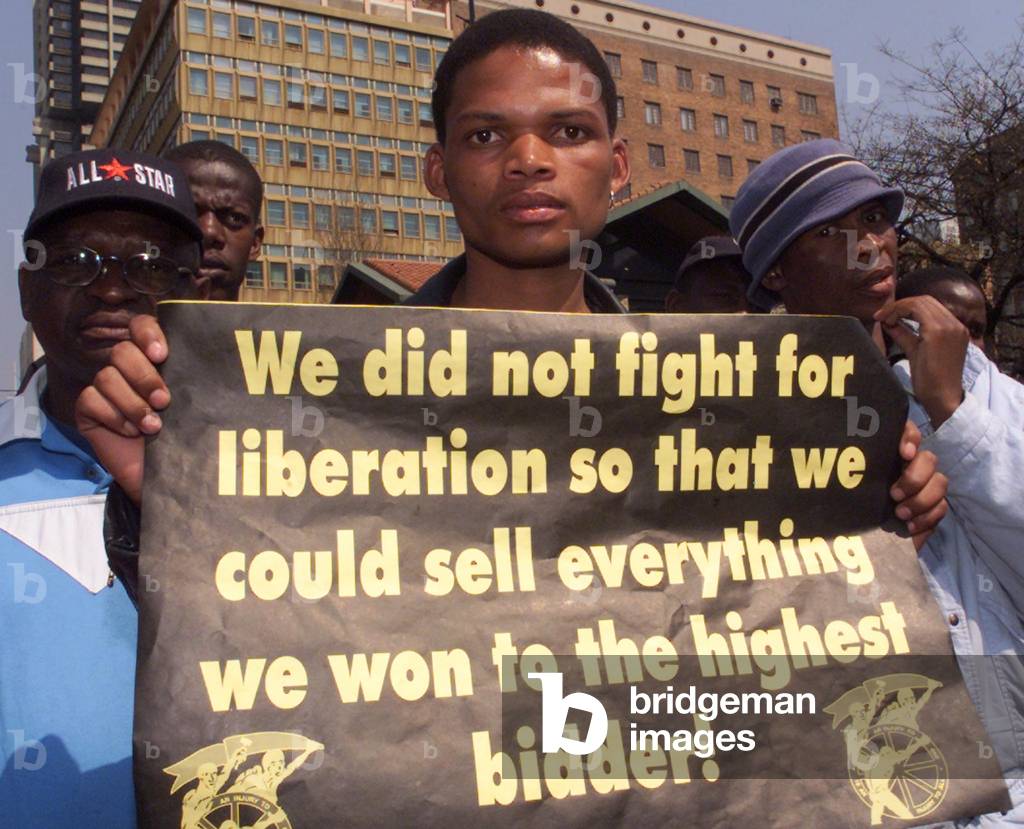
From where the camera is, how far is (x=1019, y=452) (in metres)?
1.93

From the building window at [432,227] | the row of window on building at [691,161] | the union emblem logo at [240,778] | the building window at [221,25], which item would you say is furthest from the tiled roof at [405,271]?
the building window at [221,25]

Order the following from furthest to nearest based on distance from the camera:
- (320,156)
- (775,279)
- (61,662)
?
(320,156) < (775,279) < (61,662)

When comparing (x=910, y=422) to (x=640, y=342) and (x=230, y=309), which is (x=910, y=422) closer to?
(x=640, y=342)

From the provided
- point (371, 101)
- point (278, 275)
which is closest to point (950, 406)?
point (278, 275)

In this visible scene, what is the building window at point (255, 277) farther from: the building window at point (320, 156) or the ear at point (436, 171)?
the ear at point (436, 171)

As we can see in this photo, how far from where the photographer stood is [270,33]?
6475cm

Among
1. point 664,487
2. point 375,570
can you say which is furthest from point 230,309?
point 664,487

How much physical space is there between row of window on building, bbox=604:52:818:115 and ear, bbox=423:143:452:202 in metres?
63.8

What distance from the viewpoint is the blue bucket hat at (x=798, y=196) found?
7.59ft

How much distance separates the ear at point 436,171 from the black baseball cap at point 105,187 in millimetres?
592

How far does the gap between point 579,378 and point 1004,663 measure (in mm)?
1042

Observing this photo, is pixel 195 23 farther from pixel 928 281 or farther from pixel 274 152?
pixel 928 281

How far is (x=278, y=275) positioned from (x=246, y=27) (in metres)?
16.7

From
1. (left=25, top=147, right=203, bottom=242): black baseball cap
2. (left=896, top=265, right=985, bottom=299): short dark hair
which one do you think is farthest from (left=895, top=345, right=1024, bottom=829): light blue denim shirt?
(left=896, top=265, right=985, bottom=299): short dark hair
